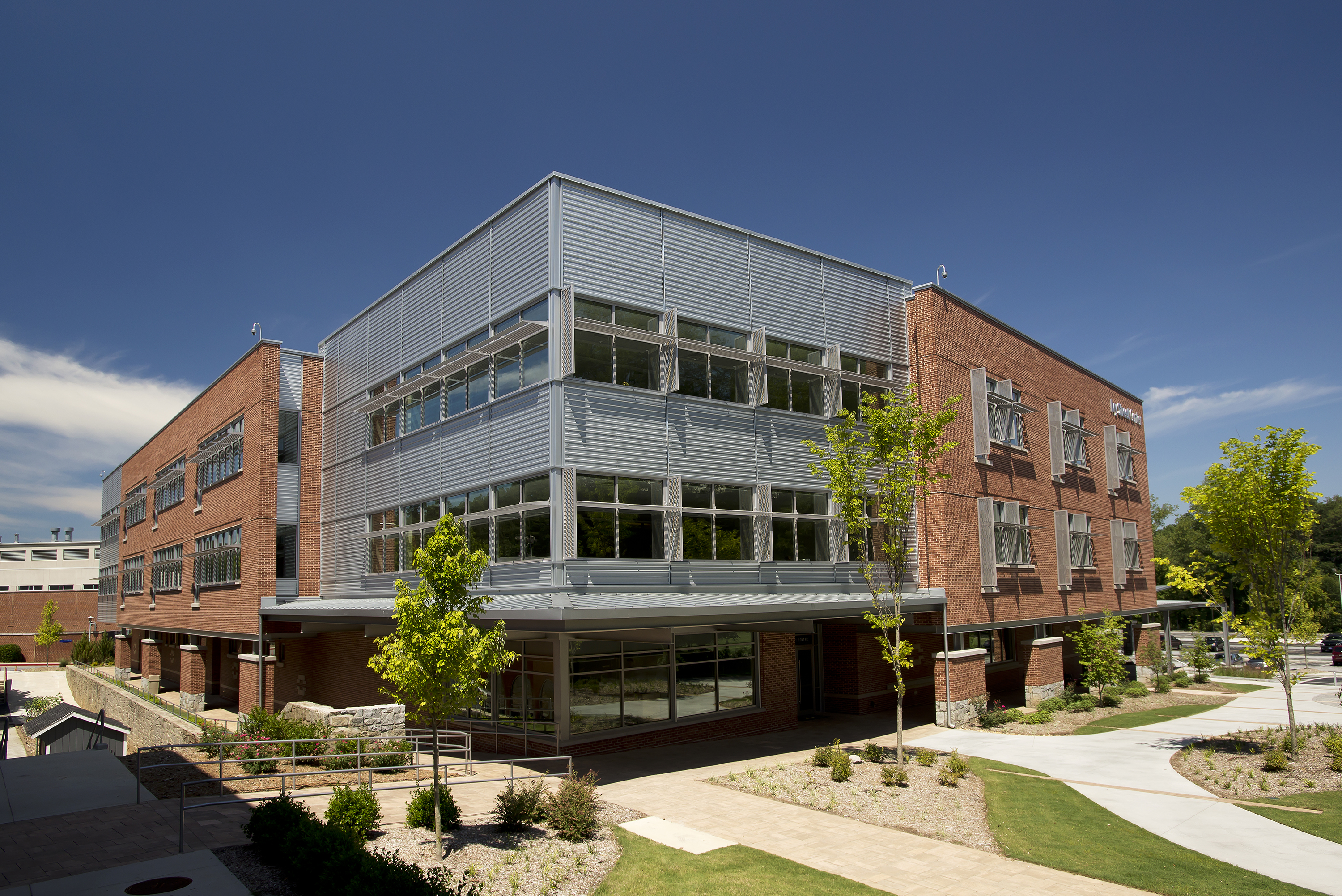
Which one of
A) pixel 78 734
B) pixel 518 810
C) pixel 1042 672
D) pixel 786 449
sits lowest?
pixel 1042 672

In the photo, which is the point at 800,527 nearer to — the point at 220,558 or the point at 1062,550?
the point at 1062,550

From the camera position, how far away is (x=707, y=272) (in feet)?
77.2

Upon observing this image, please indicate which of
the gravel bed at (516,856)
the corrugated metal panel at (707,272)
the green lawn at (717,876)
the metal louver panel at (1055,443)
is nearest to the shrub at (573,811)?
the gravel bed at (516,856)

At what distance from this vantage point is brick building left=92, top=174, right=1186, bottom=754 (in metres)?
20.7

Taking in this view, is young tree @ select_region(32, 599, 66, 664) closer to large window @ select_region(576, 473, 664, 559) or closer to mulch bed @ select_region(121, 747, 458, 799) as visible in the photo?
mulch bed @ select_region(121, 747, 458, 799)

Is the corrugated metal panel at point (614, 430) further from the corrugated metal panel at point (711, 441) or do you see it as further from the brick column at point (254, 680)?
the brick column at point (254, 680)

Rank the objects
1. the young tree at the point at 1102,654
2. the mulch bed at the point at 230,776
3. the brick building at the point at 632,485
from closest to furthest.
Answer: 1. the mulch bed at the point at 230,776
2. the brick building at the point at 632,485
3. the young tree at the point at 1102,654

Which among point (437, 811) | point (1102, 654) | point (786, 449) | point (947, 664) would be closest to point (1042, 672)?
point (1102, 654)

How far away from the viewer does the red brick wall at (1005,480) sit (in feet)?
88.8

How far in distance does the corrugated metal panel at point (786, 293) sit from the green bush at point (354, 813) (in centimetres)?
1587

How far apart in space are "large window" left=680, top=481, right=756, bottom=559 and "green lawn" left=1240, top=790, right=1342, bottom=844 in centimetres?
1191

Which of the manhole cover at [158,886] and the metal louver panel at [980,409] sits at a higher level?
the metal louver panel at [980,409]

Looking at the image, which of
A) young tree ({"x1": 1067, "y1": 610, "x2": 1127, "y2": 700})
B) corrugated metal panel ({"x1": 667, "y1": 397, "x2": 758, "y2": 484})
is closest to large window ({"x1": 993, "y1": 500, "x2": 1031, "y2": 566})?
young tree ({"x1": 1067, "y1": 610, "x2": 1127, "y2": 700})

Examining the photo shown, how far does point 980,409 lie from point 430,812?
21.9 m
